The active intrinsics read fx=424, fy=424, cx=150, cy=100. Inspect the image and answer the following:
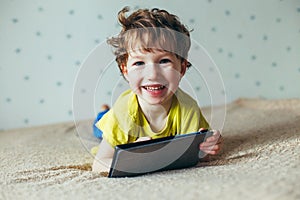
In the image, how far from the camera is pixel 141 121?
1037 millimetres

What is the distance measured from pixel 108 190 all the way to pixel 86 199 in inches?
2.1

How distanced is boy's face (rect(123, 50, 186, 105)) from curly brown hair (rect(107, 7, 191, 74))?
2 cm

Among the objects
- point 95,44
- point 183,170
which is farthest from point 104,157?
point 95,44

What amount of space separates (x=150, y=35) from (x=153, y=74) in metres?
0.09

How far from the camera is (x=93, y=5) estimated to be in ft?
5.43

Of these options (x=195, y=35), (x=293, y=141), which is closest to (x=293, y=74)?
(x=195, y=35)

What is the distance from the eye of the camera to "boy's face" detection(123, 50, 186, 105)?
37.2 inches

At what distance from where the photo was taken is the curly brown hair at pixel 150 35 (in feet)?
3.10

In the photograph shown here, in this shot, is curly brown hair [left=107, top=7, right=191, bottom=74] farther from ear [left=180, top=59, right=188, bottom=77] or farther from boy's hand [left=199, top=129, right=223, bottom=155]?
boy's hand [left=199, top=129, right=223, bottom=155]

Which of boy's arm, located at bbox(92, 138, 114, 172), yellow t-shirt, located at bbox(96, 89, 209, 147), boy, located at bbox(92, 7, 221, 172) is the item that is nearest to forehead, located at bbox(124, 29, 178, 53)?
boy, located at bbox(92, 7, 221, 172)

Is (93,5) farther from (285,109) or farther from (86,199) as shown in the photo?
(86,199)

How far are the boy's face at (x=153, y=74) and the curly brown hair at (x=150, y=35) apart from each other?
0.02 m

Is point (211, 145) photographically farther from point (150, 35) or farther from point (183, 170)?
point (150, 35)

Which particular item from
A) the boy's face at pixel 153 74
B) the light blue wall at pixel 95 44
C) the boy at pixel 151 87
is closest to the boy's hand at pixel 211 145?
the boy at pixel 151 87
